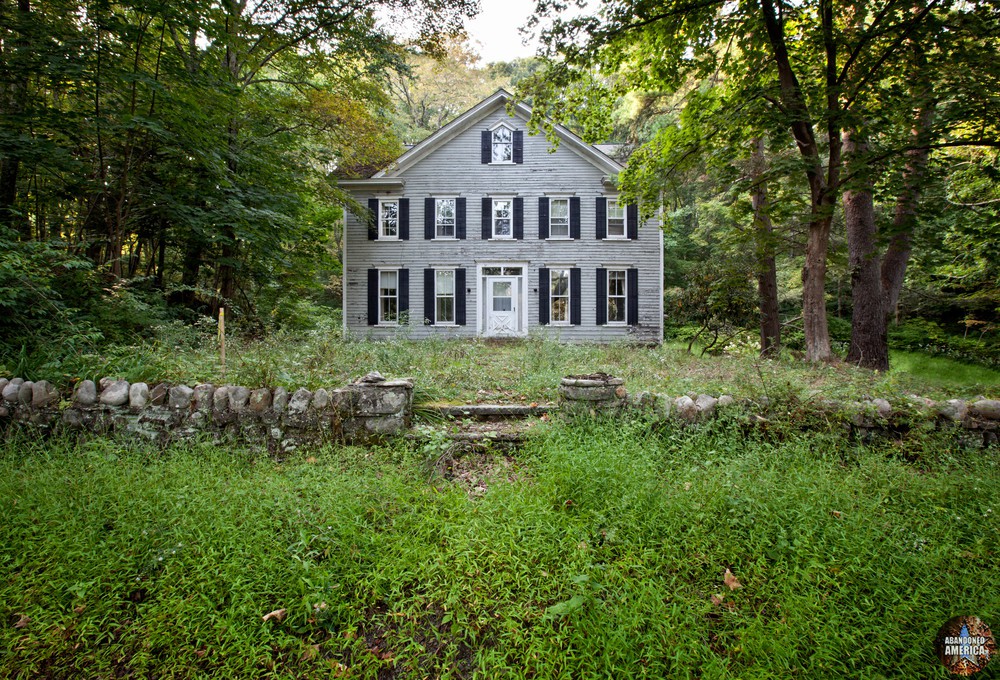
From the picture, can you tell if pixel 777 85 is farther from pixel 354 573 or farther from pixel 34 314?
pixel 34 314

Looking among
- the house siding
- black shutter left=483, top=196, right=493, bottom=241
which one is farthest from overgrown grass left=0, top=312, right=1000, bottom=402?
black shutter left=483, top=196, right=493, bottom=241

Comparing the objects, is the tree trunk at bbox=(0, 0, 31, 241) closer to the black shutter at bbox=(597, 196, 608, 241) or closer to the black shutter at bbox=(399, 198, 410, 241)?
the black shutter at bbox=(399, 198, 410, 241)

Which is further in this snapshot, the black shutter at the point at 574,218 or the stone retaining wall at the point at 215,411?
the black shutter at the point at 574,218

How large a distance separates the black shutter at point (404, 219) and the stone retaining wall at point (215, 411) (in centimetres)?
1115

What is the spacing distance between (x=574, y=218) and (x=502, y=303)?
147 inches

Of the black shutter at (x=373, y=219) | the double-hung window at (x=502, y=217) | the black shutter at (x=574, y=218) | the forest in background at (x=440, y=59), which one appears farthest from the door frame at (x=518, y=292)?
the forest in background at (x=440, y=59)

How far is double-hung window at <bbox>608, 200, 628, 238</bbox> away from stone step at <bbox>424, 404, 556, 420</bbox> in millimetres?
11024

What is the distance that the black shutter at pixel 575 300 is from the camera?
1418 centimetres

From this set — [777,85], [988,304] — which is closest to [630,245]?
[777,85]

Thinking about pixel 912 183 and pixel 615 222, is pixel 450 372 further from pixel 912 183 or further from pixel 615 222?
pixel 615 222

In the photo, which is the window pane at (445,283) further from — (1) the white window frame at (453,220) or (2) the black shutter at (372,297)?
(2) the black shutter at (372,297)

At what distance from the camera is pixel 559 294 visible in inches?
563

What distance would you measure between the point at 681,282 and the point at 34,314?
20.1 m

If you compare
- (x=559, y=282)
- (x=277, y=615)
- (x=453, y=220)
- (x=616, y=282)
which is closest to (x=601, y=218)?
(x=616, y=282)
